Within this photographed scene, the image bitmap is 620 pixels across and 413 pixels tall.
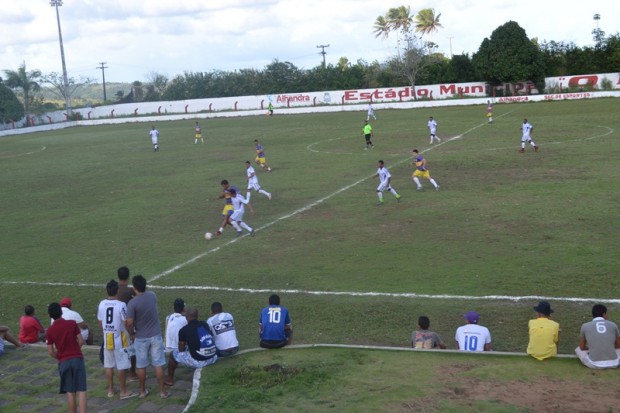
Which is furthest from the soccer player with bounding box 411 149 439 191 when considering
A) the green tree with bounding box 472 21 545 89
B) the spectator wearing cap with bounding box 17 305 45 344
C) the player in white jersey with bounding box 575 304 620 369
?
the green tree with bounding box 472 21 545 89

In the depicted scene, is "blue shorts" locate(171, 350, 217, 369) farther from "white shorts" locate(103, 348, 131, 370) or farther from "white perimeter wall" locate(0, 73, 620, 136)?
"white perimeter wall" locate(0, 73, 620, 136)

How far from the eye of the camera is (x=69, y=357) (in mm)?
10406

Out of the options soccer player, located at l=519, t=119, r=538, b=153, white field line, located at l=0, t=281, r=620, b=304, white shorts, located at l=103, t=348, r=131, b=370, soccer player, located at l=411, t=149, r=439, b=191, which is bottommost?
white field line, located at l=0, t=281, r=620, b=304

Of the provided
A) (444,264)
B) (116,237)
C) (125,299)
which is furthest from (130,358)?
(116,237)

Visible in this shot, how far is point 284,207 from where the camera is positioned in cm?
2667

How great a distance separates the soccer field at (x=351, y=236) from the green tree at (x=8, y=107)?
45.7m

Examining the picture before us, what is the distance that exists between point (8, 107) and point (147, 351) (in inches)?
3272

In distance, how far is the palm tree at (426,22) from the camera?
112 metres

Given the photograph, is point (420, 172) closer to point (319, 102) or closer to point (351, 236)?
point (351, 236)

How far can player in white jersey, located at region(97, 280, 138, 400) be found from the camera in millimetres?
11180

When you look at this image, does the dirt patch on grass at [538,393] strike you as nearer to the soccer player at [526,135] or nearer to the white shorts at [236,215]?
the white shorts at [236,215]

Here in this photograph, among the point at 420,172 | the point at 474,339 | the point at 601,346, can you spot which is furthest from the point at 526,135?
the point at 601,346

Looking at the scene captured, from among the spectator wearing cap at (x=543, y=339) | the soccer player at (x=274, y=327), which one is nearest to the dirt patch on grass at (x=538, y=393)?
the spectator wearing cap at (x=543, y=339)

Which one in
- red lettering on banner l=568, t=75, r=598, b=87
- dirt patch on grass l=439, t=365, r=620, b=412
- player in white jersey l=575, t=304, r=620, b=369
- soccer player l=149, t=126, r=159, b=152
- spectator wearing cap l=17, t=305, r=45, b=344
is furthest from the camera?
red lettering on banner l=568, t=75, r=598, b=87
